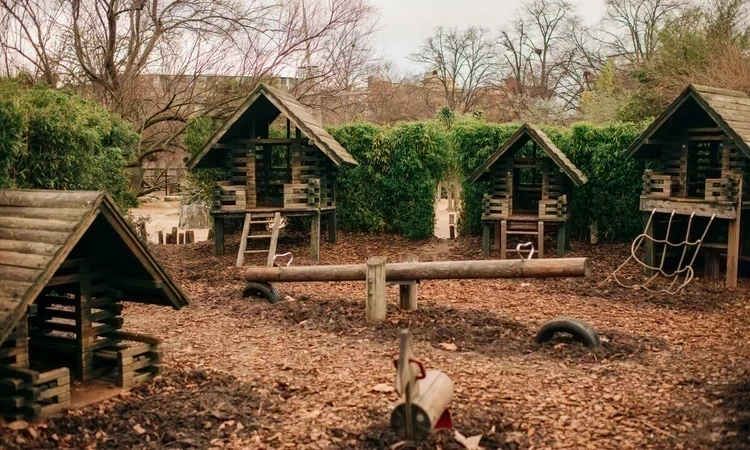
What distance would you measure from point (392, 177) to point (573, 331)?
400 inches

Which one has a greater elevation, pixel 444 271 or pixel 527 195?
pixel 527 195

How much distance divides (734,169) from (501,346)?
6.41m

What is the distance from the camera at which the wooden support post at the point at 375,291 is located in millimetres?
9844

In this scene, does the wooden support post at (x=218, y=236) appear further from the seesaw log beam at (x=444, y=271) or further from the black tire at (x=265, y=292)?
the seesaw log beam at (x=444, y=271)

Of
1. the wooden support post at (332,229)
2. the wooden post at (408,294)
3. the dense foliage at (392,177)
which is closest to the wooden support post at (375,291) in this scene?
the wooden post at (408,294)

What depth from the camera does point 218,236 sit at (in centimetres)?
1623

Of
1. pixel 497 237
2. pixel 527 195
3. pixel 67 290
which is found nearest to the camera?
pixel 67 290

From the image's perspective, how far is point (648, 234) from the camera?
44.2 feet

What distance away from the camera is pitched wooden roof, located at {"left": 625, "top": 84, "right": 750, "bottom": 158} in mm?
11961

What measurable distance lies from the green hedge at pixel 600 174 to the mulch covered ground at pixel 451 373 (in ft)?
13.0

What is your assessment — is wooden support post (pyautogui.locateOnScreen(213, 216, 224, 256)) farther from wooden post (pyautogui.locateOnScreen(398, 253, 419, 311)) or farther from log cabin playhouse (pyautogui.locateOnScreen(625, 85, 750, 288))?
log cabin playhouse (pyautogui.locateOnScreen(625, 85, 750, 288))

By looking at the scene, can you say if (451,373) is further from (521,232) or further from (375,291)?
(521,232)

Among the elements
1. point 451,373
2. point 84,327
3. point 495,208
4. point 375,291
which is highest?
point 495,208

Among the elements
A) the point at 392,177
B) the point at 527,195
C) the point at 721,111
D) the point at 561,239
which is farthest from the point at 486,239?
the point at 721,111
